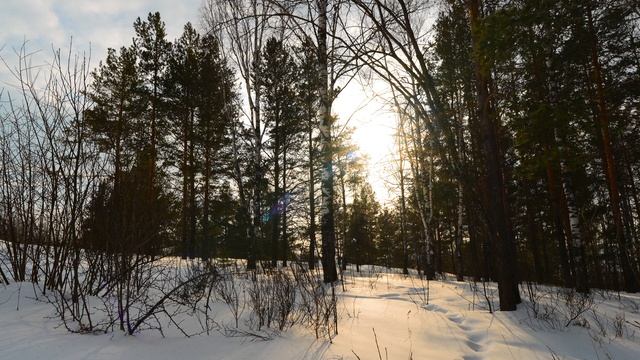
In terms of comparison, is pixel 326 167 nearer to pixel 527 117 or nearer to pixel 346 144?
pixel 527 117

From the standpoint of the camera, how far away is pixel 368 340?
2.84m

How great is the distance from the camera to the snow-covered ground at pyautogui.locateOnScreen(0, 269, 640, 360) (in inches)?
92.4

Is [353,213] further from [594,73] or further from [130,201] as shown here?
[130,201]

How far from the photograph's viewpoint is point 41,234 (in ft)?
13.4

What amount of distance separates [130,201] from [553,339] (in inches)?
171

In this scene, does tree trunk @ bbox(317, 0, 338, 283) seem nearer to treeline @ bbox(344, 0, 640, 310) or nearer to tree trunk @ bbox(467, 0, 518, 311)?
treeline @ bbox(344, 0, 640, 310)

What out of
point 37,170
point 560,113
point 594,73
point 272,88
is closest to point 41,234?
point 37,170

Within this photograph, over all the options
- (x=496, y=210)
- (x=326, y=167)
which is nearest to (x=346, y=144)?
(x=326, y=167)

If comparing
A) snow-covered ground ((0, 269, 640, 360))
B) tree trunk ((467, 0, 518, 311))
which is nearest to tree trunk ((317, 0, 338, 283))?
snow-covered ground ((0, 269, 640, 360))

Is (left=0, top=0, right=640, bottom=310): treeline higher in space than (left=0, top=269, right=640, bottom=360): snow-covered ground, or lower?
higher

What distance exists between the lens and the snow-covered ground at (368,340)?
2346mm

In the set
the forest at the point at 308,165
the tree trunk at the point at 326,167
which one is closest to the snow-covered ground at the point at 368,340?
the forest at the point at 308,165

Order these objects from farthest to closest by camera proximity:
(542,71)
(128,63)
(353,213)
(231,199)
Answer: (353,213) → (231,199) → (128,63) → (542,71)

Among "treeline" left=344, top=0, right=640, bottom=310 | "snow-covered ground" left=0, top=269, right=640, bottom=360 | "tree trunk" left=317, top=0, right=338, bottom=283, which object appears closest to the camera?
"snow-covered ground" left=0, top=269, right=640, bottom=360
